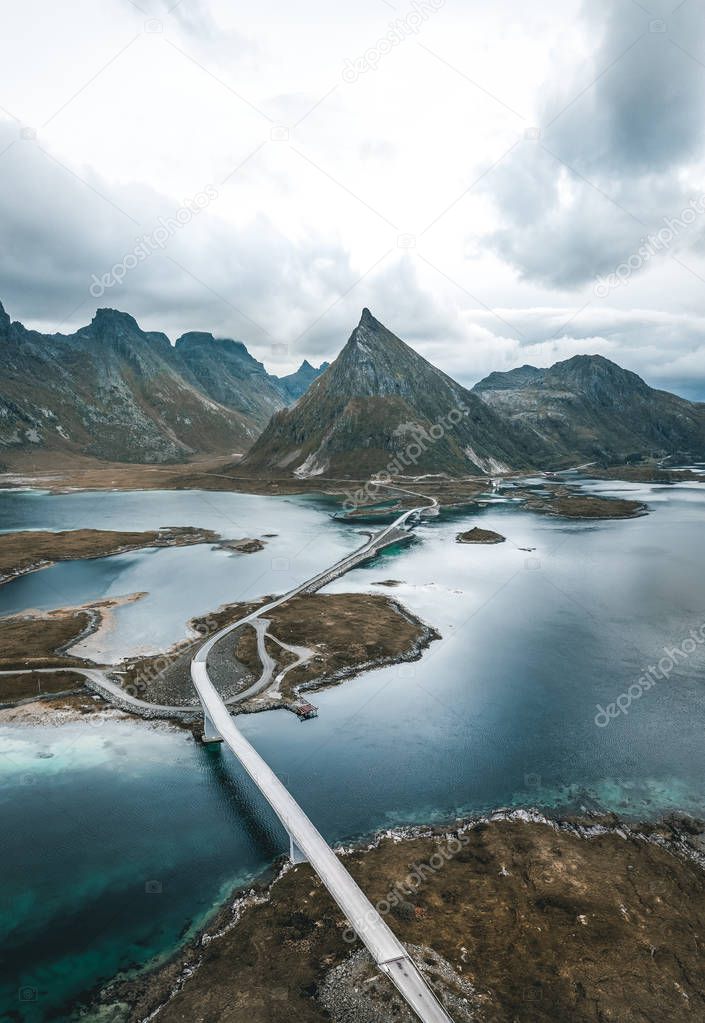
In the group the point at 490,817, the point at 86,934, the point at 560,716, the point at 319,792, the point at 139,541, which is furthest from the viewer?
the point at 139,541

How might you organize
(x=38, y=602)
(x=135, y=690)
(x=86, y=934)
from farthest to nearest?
(x=38, y=602)
(x=135, y=690)
(x=86, y=934)

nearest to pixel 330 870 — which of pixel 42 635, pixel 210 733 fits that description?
pixel 210 733

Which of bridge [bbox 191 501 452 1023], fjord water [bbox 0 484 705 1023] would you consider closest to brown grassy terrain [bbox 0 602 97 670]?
fjord water [bbox 0 484 705 1023]

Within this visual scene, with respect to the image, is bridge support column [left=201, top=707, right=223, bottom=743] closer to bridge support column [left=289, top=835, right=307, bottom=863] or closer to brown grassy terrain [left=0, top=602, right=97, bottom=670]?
bridge support column [left=289, top=835, right=307, bottom=863]

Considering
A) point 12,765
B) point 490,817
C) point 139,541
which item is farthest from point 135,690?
point 139,541

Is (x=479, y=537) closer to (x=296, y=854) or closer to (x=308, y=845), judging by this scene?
(x=296, y=854)

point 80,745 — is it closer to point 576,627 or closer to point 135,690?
point 135,690
